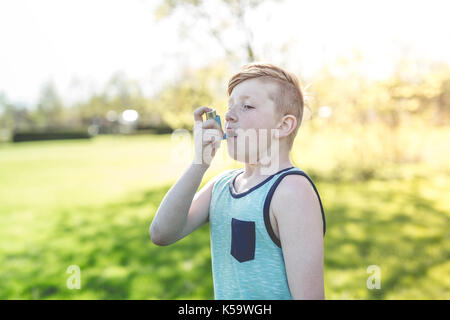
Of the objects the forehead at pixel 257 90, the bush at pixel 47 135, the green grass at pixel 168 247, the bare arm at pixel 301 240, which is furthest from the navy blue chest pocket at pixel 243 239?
the bush at pixel 47 135

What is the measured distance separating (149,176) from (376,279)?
10.3 meters

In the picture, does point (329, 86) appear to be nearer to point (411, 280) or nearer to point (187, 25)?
point (187, 25)

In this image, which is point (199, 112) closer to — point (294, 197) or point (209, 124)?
point (209, 124)

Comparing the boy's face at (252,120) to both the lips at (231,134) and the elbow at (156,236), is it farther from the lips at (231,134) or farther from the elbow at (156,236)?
the elbow at (156,236)

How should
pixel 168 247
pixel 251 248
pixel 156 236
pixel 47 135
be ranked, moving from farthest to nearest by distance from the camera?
pixel 47 135
pixel 168 247
pixel 156 236
pixel 251 248

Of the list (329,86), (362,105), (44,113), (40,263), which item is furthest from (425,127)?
(44,113)

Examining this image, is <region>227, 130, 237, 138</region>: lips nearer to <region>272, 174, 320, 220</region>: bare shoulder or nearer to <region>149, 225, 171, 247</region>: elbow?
<region>272, 174, 320, 220</region>: bare shoulder

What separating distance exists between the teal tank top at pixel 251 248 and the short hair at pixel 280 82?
9.8 inches

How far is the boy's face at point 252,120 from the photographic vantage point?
1.32 metres

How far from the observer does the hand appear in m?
1.29

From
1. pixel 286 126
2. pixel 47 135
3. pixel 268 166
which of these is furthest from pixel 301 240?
pixel 47 135

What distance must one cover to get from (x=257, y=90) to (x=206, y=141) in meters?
0.28

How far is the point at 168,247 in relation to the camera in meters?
5.42
